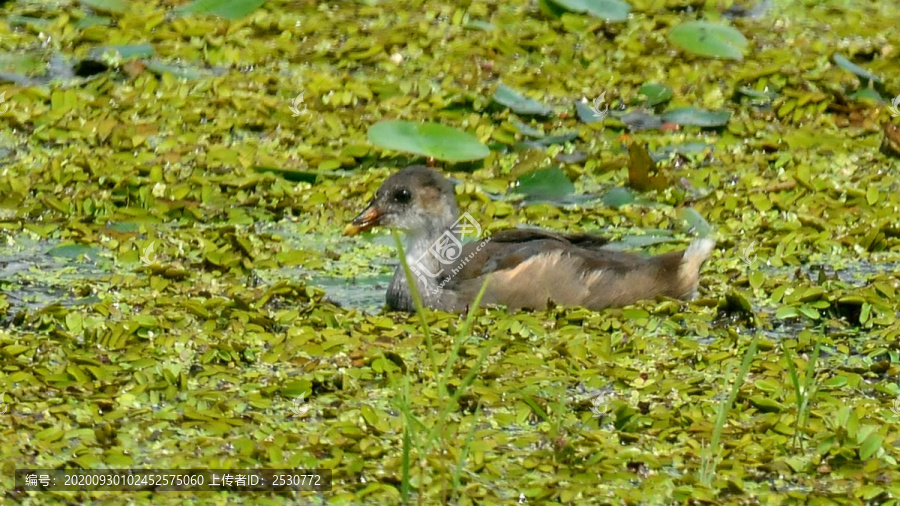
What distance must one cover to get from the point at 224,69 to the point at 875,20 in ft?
13.4

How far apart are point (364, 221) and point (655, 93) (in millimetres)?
2425

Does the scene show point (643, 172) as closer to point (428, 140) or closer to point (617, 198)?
point (617, 198)

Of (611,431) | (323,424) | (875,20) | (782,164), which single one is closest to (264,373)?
(323,424)

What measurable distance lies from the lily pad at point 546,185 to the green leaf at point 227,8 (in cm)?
240

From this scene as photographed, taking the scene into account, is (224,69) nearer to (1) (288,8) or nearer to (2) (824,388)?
(1) (288,8)

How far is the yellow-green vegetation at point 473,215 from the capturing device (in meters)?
4.58

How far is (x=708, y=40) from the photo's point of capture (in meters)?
8.80

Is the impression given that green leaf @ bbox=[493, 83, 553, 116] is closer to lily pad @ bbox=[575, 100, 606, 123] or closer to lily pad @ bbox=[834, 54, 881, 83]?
lily pad @ bbox=[575, 100, 606, 123]

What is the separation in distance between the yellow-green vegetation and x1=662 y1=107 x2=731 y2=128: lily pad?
0.02 meters
